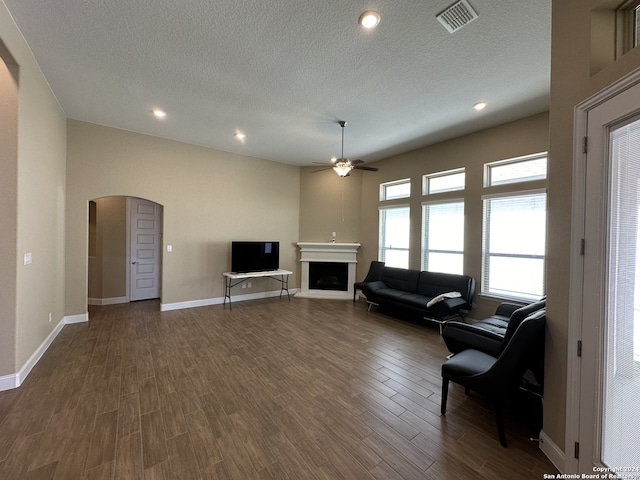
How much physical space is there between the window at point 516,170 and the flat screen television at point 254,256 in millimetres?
4573

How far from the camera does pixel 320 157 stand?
6.09 metres

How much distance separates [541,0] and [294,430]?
3.89 meters

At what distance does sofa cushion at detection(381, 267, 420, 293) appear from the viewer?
5.11 metres

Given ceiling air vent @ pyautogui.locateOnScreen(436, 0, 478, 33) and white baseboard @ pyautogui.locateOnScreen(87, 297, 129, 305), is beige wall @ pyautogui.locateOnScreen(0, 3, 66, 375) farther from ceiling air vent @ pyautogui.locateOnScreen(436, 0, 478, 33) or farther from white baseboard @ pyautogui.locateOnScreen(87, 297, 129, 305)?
ceiling air vent @ pyautogui.locateOnScreen(436, 0, 478, 33)

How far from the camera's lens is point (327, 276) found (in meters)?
6.76

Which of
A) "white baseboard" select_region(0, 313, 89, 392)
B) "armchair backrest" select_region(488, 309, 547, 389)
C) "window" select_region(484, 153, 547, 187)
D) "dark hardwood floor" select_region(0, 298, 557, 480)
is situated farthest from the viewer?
"window" select_region(484, 153, 547, 187)

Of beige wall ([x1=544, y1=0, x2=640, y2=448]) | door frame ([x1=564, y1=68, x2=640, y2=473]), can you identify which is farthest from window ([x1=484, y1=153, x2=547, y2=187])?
door frame ([x1=564, y1=68, x2=640, y2=473])

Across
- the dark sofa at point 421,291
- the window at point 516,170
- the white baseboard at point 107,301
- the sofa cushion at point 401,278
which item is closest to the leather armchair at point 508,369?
the dark sofa at point 421,291

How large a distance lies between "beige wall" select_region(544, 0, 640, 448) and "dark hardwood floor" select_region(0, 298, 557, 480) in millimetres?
598

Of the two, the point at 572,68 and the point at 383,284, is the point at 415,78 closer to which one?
the point at 572,68

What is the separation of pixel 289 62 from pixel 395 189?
4.03 m

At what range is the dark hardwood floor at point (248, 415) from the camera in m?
1.65

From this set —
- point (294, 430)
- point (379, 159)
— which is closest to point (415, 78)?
point (379, 159)

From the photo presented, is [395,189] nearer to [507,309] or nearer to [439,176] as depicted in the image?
[439,176]
